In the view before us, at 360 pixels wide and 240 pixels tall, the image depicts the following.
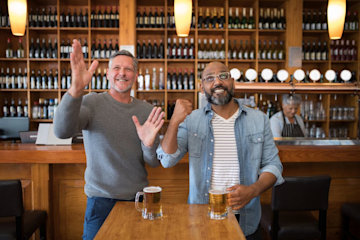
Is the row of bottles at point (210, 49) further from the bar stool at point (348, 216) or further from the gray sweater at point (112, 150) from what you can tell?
the gray sweater at point (112, 150)

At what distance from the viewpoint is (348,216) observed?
86.4 inches

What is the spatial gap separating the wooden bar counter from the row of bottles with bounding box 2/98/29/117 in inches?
102

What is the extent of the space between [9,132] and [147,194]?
272cm

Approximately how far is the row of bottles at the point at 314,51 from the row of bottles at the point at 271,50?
344 mm

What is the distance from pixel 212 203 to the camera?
1.20m

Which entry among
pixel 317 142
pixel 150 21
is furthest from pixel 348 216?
pixel 150 21

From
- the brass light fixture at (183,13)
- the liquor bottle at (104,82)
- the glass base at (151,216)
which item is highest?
the brass light fixture at (183,13)

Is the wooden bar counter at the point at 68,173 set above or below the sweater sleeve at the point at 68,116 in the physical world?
below

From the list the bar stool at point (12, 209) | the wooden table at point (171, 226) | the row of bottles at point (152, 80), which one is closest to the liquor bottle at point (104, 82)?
the row of bottles at point (152, 80)

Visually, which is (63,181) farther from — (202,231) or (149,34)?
(149,34)

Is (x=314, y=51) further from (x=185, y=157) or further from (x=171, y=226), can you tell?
(x=171, y=226)

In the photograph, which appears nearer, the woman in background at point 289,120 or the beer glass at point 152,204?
the beer glass at point 152,204

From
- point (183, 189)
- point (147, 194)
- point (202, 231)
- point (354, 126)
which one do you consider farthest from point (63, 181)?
point (354, 126)

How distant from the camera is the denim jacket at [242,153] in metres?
1.48
